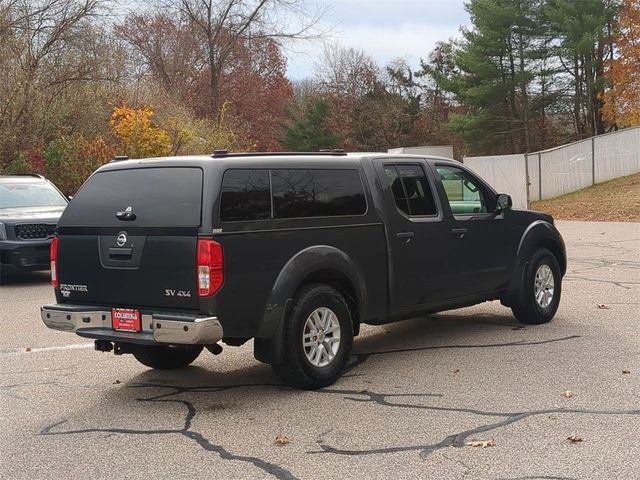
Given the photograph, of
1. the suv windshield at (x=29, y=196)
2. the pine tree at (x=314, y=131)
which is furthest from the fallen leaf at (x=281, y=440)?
the pine tree at (x=314, y=131)

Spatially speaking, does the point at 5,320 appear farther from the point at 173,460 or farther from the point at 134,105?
the point at 134,105

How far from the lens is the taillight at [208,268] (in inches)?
212

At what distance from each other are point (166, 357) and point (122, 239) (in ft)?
4.82

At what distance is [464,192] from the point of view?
8.15m

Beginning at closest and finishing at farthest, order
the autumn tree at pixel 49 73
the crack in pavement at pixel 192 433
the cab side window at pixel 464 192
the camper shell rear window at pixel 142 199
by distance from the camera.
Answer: the crack in pavement at pixel 192 433 < the camper shell rear window at pixel 142 199 < the cab side window at pixel 464 192 < the autumn tree at pixel 49 73

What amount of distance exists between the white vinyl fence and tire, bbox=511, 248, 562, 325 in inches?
734

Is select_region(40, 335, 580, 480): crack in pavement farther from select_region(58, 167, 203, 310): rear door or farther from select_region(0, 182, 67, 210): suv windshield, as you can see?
select_region(0, 182, 67, 210): suv windshield

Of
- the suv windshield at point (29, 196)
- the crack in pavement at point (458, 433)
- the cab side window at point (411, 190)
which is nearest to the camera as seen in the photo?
the crack in pavement at point (458, 433)

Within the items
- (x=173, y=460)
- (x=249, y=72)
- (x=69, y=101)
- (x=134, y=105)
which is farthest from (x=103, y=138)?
(x=249, y=72)

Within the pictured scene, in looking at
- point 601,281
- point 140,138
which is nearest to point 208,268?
point 601,281

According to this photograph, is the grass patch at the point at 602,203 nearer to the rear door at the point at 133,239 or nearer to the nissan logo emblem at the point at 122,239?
the rear door at the point at 133,239

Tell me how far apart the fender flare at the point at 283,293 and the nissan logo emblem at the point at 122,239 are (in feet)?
3.81

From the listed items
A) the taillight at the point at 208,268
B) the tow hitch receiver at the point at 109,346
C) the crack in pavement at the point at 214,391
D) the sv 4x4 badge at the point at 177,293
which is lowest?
the crack in pavement at the point at 214,391

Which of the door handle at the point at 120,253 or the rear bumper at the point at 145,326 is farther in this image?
the door handle at the point at 120,253
